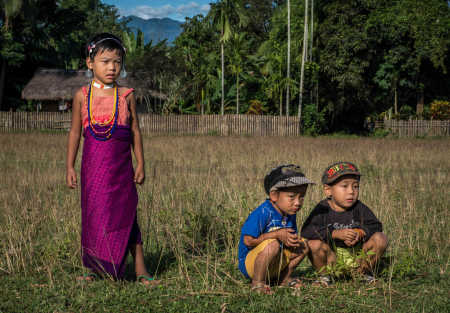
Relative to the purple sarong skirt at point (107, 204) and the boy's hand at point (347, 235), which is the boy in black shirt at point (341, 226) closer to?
the boy's hand at point (347, 235)

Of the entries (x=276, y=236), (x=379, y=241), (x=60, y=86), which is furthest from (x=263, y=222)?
(x=60, y=86)

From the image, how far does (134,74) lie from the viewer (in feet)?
102

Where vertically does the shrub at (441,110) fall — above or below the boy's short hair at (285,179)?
above

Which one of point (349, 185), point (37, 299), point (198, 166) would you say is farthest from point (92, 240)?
point (198, 166)

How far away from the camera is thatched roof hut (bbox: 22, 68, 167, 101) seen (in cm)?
2992

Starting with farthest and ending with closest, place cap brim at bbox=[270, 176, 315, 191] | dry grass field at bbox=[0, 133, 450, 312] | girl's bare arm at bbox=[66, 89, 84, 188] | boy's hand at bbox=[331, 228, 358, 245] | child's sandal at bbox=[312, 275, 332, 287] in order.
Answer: girl's bare arm at bbox=[66, 89, 84, 188] → child's sandal at bbox=[312, 275, 332, 287] → boy's hand at bbox=[331, 228, 358, 245] → cap brim at bbox=[270, 176, 315, 191] → dry grass field at bbox=[0, 133, 450, 312]

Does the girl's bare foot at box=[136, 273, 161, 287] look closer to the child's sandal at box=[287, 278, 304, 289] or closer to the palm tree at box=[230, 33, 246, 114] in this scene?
the child's sandal at box=[287, 278, 304, 289]

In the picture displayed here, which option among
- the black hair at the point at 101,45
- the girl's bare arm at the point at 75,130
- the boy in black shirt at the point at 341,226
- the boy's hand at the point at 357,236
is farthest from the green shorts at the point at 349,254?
the black hair at the point at 101,45

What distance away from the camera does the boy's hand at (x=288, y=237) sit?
3.01m

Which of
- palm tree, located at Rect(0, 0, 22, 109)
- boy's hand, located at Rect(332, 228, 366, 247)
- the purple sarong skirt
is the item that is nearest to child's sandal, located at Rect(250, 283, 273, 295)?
boy's hand, located at Rect(332, 228, 366, 247)

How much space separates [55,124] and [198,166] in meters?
Answer: 19.1

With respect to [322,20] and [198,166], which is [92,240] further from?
[322,20]

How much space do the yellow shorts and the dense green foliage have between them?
24.3 metres

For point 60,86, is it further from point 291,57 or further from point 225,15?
point 291,57
